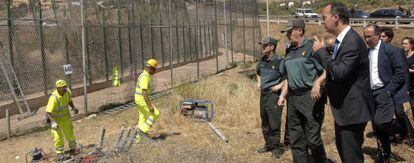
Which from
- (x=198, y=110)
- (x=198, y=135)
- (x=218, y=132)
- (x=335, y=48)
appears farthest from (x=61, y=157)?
(x=335, y=48)

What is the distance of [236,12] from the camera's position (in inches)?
1024

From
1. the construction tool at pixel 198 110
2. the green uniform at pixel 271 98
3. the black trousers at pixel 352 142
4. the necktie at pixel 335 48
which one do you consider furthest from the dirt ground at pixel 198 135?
the necktie at pixel 335 48

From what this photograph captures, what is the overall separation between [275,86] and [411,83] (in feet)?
8.03

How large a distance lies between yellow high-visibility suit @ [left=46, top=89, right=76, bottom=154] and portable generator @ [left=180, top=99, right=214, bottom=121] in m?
2.57

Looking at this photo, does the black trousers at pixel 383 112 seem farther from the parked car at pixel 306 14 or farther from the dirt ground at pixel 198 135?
the parked car at pixel 306 14

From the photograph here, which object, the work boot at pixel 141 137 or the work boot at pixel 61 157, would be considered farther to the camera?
the work boot at pixel 141 137

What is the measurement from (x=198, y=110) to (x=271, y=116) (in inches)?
119

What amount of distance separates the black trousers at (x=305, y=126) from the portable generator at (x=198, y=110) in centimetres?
404

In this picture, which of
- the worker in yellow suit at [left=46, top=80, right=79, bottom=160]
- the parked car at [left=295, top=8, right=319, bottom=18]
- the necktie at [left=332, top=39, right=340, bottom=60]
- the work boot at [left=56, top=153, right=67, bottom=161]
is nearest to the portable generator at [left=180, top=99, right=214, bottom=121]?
the worker in yellow suit at [left=46, top=80, right=79, bottom=160]

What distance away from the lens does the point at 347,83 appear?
4609 millimetres

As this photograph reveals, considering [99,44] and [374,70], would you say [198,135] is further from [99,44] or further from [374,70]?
[99,44]

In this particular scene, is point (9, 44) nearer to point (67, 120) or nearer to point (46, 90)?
point (46, 90)

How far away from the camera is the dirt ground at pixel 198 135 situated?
22.1 ft

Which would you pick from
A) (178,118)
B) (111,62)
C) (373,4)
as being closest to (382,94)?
(178,118)
